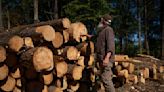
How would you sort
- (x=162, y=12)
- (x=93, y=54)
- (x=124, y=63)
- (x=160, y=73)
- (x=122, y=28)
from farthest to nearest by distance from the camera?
(x=122, y=28) < (x=162, y=12) < (x=160, y=73) < (x=124, y=63) < (x=93, y=54)

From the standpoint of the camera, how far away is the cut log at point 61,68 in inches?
342

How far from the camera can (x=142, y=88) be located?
1245 centimetres

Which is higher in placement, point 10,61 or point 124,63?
point 10,61

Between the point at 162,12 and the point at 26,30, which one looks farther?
the point at 162,12

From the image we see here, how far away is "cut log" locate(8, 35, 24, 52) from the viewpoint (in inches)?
320

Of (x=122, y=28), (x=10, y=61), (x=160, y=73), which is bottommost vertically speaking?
(x=122, y=28)

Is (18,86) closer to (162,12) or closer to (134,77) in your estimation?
(134,77)

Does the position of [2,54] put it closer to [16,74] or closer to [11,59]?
[11,59]

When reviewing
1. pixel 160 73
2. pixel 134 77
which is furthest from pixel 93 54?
pixel 160 73

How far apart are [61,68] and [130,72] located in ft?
13.5

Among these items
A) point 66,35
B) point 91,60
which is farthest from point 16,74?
point 91,60

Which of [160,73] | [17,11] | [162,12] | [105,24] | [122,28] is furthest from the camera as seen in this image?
[17,11]

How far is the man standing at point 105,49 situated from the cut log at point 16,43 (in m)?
2.04

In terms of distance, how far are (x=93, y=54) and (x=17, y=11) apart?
37350 millimetres
